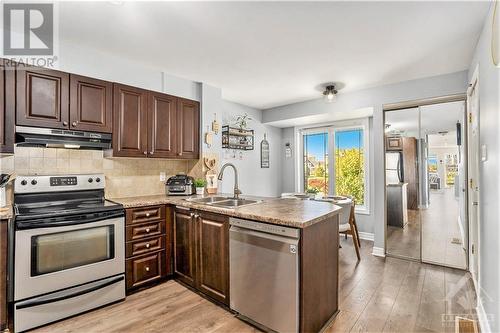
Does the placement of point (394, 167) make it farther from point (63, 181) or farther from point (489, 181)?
point (63, 181)

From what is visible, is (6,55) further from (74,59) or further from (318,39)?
(318,39)

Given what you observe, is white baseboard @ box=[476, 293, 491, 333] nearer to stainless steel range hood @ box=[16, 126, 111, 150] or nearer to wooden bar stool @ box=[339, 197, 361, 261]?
wooden bar stool @ box=[339, 197, 361, 261]

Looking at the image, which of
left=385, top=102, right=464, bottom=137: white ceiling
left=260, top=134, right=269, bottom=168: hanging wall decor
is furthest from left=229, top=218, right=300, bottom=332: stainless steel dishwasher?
left=260, top=134, right=269, bottom=168: hanging wall decor

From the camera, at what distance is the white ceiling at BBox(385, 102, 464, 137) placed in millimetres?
3213

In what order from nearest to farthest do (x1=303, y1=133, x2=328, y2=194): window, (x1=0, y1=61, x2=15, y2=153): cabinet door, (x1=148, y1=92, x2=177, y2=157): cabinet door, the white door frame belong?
(x1=0, y1=61, x2=15, y2=153): cabinet door
the white door frame
(x1=148, y1=92, x2=177, y2=157): cabinet door
(x1=303, y1=133, x2=328, y2=194): window

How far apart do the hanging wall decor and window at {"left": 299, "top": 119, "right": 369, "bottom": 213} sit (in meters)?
0.77

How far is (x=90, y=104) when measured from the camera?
2.60m

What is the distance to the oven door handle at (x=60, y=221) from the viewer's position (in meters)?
1.97

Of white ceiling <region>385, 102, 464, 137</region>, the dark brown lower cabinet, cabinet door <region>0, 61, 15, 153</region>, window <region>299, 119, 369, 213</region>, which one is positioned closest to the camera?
cabinet door <region>0, 61, 15, 153</region>

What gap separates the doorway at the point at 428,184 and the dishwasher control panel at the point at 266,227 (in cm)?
263

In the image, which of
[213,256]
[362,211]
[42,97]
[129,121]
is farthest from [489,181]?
[42,97]

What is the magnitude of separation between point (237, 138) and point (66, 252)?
302 cm

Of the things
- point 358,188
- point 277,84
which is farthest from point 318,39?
point 358,188

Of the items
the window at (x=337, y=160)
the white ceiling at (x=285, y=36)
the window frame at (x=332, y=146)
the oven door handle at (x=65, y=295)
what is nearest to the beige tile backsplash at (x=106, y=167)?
the oven door handle at (x=65, y=295)
